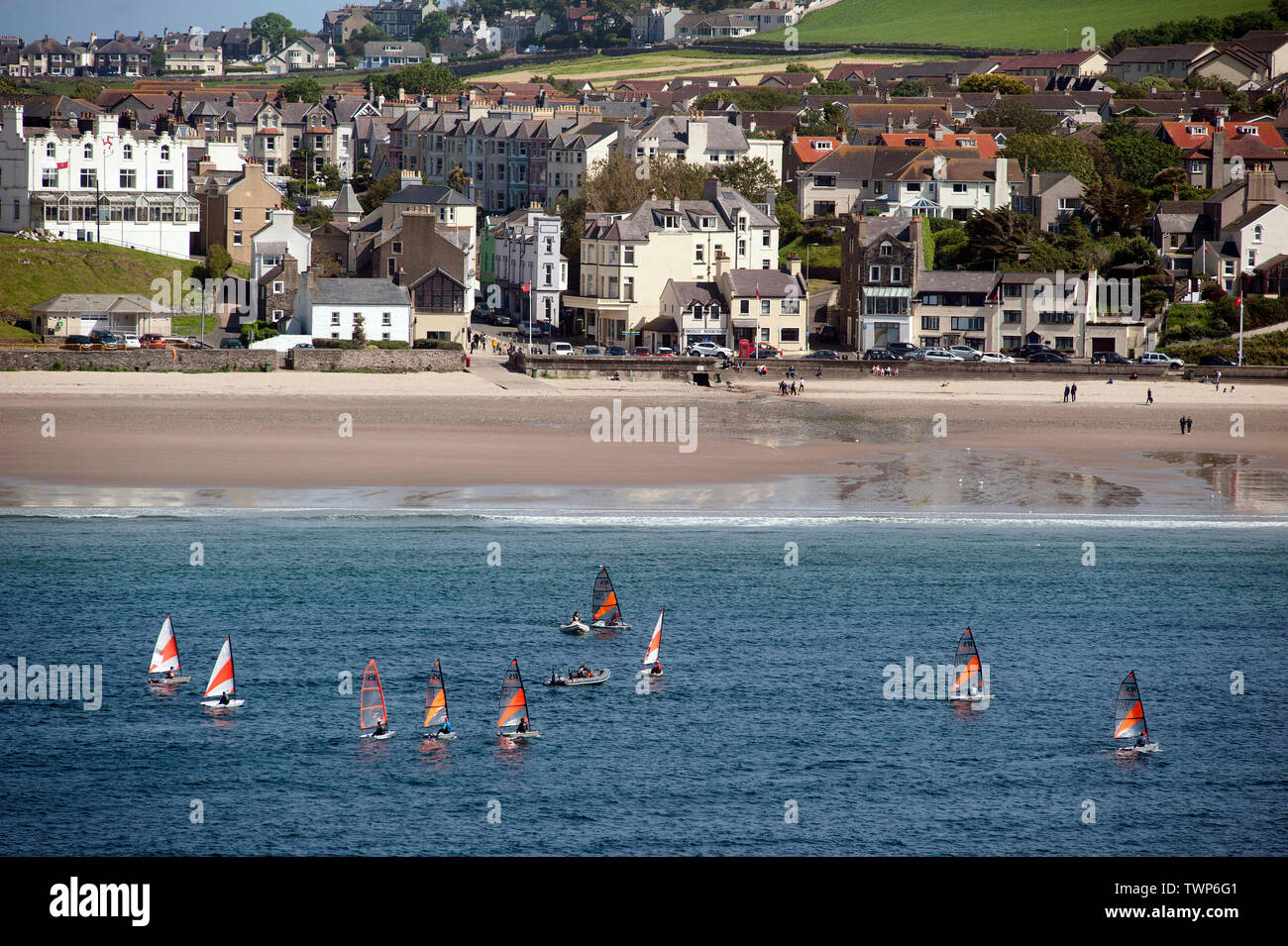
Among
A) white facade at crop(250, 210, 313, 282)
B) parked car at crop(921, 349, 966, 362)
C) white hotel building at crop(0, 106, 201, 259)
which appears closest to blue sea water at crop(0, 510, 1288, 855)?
parked car at crop(921, 349, 966, 362)

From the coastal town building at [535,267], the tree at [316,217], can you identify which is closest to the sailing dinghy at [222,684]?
the coastal town building at [535,267]

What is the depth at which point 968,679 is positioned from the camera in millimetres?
28297

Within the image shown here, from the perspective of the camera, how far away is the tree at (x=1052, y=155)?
9499cm

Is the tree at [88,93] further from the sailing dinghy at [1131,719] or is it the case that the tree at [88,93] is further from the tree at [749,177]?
the sailing dinghy at [1131,719]

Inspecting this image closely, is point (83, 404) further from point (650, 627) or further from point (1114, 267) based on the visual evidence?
point (1114, 267)

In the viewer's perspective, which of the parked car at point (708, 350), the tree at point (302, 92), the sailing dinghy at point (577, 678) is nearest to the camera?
the sailing dinghy at point (577, 678)

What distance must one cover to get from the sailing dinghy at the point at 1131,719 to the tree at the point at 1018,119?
93.4 meters

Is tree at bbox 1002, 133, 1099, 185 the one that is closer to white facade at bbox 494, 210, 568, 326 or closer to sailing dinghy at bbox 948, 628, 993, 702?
white facade at bbox 494, 210, 568, 326

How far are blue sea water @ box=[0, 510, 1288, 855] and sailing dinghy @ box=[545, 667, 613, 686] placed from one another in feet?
0.82

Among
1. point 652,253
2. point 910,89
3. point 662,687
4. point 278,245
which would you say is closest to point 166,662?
point 662,687

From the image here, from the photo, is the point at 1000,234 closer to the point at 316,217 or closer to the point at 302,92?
the point at 316,217

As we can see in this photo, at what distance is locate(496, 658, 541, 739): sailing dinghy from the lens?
2478 cm
